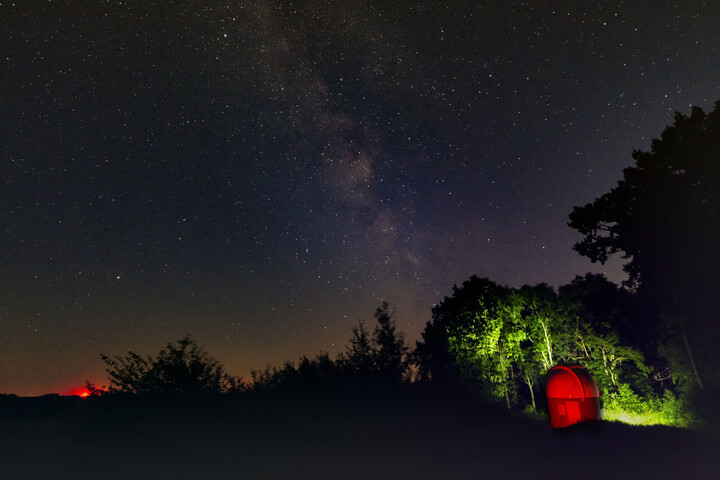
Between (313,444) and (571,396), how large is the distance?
42.6 ft

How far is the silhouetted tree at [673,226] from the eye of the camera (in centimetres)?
1972

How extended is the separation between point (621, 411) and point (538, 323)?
6.67m

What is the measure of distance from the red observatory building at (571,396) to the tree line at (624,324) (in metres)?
5.46

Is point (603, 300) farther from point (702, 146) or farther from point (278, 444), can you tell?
point (278, 444)

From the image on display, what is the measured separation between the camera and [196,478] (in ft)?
37.4

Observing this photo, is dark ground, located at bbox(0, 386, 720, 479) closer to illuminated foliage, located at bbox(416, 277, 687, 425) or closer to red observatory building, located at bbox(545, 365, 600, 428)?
red observatory building, located at bbox(545, 365, 600, 428)

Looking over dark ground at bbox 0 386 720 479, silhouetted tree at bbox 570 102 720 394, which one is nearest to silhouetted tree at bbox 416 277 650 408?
silhouetted tree at bbox 570 102 720 394

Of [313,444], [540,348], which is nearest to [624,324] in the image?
[540,348]

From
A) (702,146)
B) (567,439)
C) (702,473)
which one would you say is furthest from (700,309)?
(702,473)

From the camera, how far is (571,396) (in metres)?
21.0

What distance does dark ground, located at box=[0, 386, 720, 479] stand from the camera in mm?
12070

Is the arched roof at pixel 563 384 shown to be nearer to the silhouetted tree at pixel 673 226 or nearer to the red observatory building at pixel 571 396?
the red observatory building at pixel 571 396

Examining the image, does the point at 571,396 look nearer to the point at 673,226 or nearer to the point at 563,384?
the point at 563,384

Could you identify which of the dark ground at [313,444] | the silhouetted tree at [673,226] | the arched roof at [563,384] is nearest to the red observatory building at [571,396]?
the arched roof at [563,384]
